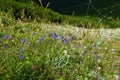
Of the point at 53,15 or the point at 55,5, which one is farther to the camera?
the point at 55,5

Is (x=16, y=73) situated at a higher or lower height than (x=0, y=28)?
lower

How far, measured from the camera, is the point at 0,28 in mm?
8602

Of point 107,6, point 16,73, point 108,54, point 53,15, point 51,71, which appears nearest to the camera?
point 16,73

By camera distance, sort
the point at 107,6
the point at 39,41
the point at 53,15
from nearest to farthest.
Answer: the point at 39,41
the point at 53,15
the point at 107,6

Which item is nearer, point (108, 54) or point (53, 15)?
point (108, 54)

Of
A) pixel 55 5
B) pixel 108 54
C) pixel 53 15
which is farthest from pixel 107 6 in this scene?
pixel 108 54

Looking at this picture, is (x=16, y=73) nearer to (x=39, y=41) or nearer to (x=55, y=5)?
(x=39, y=41)

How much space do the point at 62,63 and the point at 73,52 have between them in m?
0.83

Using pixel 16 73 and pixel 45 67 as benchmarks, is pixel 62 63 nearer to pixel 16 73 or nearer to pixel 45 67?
pixel 45 67

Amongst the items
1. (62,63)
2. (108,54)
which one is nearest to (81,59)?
(62,63)

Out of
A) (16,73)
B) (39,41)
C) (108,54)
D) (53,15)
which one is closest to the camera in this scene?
(16,73)

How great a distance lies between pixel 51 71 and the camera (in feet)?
22.8

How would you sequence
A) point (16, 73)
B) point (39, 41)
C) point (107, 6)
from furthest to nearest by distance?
1. point (107, 6)
2. point (39, 41)
3. point (16, 73)

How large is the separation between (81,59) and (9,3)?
23080 millimetres
